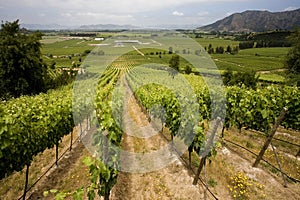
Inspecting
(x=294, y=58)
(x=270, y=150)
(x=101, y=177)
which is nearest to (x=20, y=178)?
(x=101, y=177)

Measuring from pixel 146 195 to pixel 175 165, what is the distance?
2101 millimetres

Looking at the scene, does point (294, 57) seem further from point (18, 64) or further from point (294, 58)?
point (18, 64)

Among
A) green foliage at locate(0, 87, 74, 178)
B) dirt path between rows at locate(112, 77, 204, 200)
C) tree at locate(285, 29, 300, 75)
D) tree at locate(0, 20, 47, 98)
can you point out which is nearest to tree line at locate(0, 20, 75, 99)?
tree at locate(0, 20, 47, 98)

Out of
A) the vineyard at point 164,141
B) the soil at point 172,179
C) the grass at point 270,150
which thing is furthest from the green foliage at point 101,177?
the grass at point 270,150

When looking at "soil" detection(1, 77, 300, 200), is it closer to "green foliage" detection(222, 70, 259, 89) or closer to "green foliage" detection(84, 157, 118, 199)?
"green foliage" detection(84, 157, 118, 199)

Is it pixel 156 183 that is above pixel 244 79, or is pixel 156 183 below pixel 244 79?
above

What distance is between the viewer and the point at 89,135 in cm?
1346

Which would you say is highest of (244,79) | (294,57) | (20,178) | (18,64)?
(294,57)

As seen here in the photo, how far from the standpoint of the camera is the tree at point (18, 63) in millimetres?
27484

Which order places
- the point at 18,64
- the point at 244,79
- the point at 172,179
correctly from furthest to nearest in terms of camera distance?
the point at 244,79 < the point at 18,64 < the point at 172,179

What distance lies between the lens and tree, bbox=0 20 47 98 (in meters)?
27.5

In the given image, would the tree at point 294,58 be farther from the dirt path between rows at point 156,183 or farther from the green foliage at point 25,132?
the green foliage at point 25,132

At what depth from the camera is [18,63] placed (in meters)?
28.3

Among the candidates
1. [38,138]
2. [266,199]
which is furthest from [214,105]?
[38,138]
